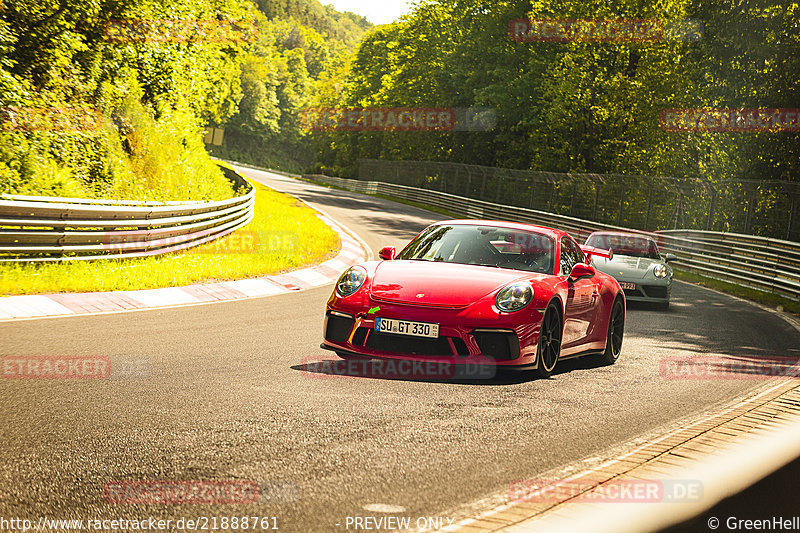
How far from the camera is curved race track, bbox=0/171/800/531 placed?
12.9ft

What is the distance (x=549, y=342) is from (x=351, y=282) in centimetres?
183

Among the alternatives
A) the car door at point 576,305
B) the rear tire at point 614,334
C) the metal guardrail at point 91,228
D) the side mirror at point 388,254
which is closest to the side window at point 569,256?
the car door at point 576,305

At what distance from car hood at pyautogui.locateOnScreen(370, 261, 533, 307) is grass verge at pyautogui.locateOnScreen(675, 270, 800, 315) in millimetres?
12449

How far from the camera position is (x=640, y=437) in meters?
5.61

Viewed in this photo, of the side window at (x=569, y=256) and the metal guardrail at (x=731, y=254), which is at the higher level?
the side window at (x=569, y=256)

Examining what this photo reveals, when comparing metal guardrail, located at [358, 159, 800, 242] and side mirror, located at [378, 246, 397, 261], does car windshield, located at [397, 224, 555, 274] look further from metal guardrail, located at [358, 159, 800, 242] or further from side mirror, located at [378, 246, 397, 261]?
metal guardrail, located at [358, 159, 800, 242]

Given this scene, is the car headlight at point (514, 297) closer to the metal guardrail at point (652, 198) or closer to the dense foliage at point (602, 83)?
the metal guardrail at point (652, 198)

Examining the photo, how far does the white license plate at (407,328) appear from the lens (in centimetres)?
693

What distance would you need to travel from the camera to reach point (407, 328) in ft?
22.9

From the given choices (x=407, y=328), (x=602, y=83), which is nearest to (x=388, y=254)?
(x=407, y=328)

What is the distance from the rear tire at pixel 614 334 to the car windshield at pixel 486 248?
1300 mm

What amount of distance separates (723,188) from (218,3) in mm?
20743

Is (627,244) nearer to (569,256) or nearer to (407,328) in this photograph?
(569,256)

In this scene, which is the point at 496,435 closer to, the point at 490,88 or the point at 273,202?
the point at 273,202
